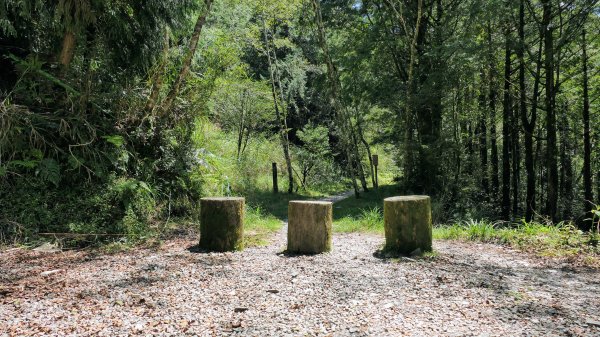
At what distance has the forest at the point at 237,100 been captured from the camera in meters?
5.84

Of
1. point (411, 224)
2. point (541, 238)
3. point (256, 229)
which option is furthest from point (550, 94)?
point (256, 229)

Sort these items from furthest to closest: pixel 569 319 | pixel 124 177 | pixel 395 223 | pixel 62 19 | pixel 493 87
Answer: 1. pixel 493 87
2. pixel 124 177
3. pixel 62 19
4. pixel 395 223
5. pixel 569 319

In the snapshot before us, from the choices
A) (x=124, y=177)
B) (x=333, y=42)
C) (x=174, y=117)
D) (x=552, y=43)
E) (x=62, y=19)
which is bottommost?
(x=124, y=177)

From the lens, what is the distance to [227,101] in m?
16.4

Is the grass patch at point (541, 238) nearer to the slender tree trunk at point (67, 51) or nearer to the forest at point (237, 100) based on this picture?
the forest at point (237, 100)

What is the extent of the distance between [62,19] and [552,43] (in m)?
11.3

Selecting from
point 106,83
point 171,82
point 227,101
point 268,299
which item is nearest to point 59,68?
point 106,83

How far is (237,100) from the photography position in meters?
16.9

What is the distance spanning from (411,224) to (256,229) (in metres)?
3.17

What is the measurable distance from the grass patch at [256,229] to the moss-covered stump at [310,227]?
0.90m

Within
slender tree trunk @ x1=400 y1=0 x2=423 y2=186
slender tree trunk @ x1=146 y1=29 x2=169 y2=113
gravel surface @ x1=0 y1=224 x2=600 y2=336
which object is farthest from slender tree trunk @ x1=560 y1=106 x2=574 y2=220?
slender tree trunk @ x1=146 y1=29 x2=169 y2=113

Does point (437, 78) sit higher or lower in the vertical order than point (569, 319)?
higher

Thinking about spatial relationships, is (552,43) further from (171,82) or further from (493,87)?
(171,82)

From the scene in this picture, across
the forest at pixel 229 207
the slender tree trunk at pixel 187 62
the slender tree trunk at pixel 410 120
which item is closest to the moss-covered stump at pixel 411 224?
the forest at pixel 229 207
